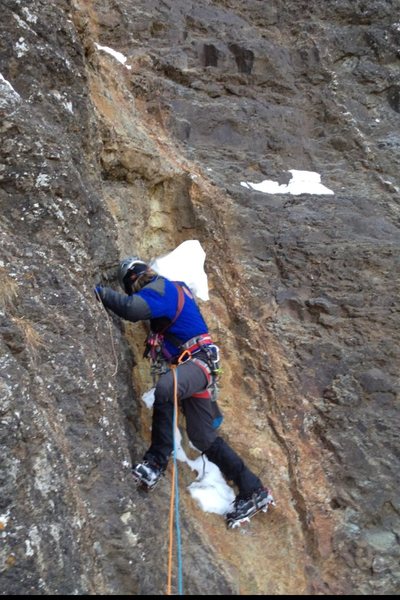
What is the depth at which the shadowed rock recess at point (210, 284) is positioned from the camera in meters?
4.50

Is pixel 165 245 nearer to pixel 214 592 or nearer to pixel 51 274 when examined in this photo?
pixel 51 274

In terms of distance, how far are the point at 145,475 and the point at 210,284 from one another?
3.34 m

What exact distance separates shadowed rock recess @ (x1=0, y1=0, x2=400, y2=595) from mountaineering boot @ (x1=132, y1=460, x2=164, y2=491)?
0.43ft

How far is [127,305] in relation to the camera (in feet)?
19.0

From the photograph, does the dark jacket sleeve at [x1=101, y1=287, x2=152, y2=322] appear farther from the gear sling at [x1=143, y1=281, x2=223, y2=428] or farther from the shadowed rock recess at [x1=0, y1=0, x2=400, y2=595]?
the gear sling at [x1=143, y1=281, x2=223, y2=428]

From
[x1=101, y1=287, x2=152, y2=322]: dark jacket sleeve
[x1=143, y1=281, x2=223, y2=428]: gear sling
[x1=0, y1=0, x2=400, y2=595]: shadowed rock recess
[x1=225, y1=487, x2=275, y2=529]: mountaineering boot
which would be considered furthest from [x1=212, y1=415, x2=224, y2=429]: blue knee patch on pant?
[x1=101, y1=287, x2=152, y2=322]: dark jacket sleeve

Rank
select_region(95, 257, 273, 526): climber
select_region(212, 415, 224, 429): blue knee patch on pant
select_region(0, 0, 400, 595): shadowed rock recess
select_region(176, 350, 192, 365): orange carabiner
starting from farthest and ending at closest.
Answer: select_region(212, 415, 224, 429): blue knee patch on pant → select_region(176, 350, 192, 365): orange carabiner → select_region(95, 257, 273, 526): climber → select_region(0, 0, 400, 595): shadowed rock recess

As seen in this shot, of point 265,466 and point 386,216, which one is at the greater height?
point 386,216

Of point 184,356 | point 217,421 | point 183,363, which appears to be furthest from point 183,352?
point 217,421

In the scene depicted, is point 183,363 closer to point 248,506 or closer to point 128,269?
point 128,269

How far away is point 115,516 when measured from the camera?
15.2ft

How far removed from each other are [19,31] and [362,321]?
554 centimetres

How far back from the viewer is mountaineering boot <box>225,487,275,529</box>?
6.08 metres

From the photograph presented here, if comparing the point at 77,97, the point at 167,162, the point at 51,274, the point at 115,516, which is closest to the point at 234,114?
the point at 167,162
